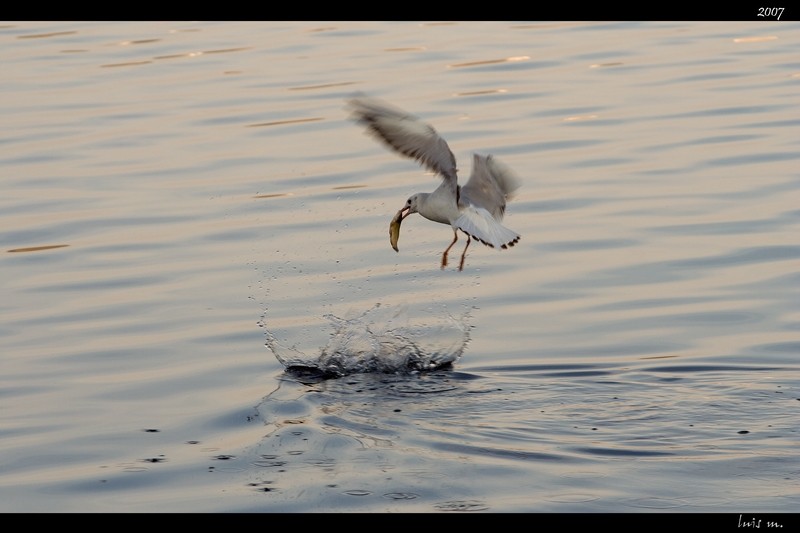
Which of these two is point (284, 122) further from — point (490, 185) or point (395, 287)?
Answer: point (490, 185)

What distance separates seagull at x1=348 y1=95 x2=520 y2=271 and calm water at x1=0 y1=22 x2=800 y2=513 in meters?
0.84

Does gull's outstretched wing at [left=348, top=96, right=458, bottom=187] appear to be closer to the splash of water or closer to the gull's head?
the gull's head

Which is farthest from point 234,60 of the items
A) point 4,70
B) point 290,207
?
point 290,207

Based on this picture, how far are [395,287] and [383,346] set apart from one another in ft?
4.01

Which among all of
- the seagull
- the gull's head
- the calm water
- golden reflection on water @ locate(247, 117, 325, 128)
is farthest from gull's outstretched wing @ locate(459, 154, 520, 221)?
golden reflection on water @ locate(247, 117, 325, 128)

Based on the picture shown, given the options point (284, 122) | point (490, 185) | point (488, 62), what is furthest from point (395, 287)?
point (488, 62)

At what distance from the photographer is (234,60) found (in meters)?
18.3

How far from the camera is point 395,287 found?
33.2 ft

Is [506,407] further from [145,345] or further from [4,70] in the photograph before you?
[4,70]

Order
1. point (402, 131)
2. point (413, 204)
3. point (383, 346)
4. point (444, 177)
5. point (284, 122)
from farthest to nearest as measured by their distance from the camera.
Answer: point (284, 122)
point (383, 346)
point (413, 204)
point (444, 177)
point (402, 131)

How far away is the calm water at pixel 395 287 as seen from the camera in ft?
23.2

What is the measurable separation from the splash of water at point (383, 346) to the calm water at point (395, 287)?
0.30ft

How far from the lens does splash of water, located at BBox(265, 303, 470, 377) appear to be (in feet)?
28.6

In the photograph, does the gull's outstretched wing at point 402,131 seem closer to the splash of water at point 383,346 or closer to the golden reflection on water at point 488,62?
the splash of water at point 383,346
